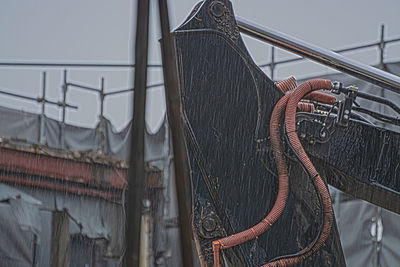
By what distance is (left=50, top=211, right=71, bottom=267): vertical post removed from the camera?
9.37 metres

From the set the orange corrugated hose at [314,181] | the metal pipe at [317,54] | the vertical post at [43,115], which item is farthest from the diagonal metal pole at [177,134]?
the vertical post at [43,115]

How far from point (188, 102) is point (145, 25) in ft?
6.42

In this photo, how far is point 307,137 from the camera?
325 cm

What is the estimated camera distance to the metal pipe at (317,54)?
3309 mm

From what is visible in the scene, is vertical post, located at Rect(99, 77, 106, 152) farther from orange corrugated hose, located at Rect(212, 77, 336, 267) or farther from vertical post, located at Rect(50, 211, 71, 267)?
orange corrugated hose, located at Rect(212, 77, 336, 267)

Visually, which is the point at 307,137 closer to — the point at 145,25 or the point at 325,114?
the point at 325,114

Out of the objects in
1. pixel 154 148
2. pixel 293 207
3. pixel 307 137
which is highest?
pixel 154 148

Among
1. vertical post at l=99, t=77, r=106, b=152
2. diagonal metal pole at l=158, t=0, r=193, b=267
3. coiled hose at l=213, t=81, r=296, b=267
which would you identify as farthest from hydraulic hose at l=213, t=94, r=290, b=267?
vertical post at l=99, t=77, r=106, b=152

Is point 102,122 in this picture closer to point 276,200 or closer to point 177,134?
point 276,200

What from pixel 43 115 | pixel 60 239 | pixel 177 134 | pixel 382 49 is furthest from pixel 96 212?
pixel 177 134

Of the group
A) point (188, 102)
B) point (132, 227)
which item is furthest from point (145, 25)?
point (188, 102)

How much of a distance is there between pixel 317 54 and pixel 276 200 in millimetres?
601

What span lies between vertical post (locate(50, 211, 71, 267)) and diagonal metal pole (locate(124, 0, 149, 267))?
27.1ft

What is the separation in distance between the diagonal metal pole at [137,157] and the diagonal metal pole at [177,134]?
0.26ft
